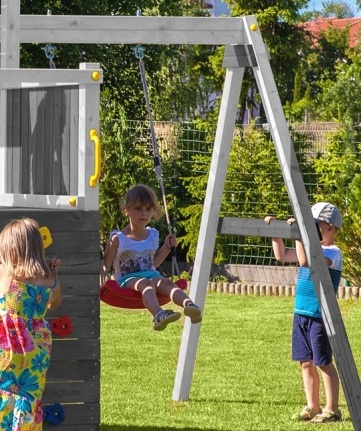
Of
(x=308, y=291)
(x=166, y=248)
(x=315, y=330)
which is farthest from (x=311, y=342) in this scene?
(x=166, y=248)

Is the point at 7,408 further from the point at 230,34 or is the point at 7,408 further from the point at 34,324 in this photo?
the point at 230,34

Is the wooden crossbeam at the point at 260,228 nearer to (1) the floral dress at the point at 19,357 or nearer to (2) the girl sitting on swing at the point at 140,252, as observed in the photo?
(2) the girl sitting on swing at the point at 140,252

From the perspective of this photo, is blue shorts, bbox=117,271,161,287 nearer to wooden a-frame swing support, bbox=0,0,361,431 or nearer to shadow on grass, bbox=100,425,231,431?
wooden a-frame swing support, bbox=0,0,361,431

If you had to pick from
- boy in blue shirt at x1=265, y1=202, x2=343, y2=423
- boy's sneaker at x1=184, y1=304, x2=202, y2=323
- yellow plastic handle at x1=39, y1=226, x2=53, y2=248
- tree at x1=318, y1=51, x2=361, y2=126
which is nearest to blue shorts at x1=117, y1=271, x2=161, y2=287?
boy's sneaker at x1=184, y1=304, x2=202, y2=323

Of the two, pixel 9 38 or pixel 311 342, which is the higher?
pixel 9 38

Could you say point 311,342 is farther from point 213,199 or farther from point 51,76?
point 51,76

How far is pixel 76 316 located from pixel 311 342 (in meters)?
2.17

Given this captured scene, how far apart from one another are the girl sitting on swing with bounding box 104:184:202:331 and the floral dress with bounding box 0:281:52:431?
1874mm

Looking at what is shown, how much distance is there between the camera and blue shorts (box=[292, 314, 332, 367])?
318 inches

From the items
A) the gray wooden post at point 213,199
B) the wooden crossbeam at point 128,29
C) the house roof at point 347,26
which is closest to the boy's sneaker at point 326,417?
the gray wooden post at point 213,199

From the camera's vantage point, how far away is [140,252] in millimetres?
8078

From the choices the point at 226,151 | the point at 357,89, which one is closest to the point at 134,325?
the point at 226,151

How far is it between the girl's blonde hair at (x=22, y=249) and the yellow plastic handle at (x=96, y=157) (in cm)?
53

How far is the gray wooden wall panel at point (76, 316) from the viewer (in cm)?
634
